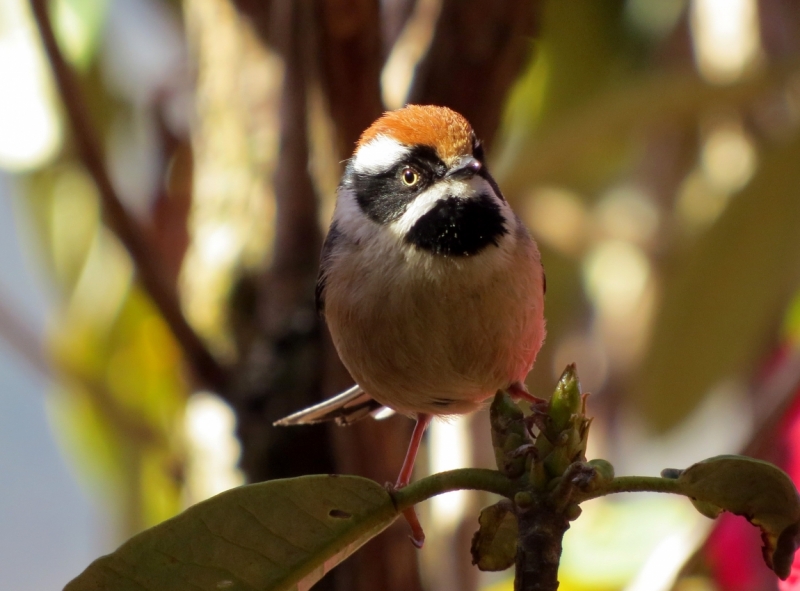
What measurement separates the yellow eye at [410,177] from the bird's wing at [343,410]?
51cm

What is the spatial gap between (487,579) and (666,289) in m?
1.26

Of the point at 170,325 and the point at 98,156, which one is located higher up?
the point at 98,156

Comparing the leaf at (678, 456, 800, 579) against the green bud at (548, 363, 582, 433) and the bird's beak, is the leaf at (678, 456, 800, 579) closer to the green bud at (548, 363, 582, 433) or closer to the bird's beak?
the green bud at (548, 363, 582, 433)

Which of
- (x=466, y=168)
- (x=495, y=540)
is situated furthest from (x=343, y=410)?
(x=495, y=540)

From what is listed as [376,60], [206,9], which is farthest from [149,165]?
[376,60]

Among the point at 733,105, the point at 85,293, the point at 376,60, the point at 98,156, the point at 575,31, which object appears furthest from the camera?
the point at 575,31

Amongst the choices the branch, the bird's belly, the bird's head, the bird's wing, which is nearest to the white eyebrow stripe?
the bird's head

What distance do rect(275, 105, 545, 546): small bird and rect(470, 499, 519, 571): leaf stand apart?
0.67 meters

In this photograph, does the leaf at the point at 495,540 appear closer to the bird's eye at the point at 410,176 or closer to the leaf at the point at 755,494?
the leaf at the point at 755,494

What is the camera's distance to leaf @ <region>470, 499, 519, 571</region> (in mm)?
1210

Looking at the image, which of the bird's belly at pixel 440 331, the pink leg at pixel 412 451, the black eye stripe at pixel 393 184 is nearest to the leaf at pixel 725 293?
the pink leg at pixel 412 451

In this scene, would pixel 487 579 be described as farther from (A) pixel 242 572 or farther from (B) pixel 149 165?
(A) pixel 242 572

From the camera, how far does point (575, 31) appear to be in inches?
149

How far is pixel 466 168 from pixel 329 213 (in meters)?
0.60
